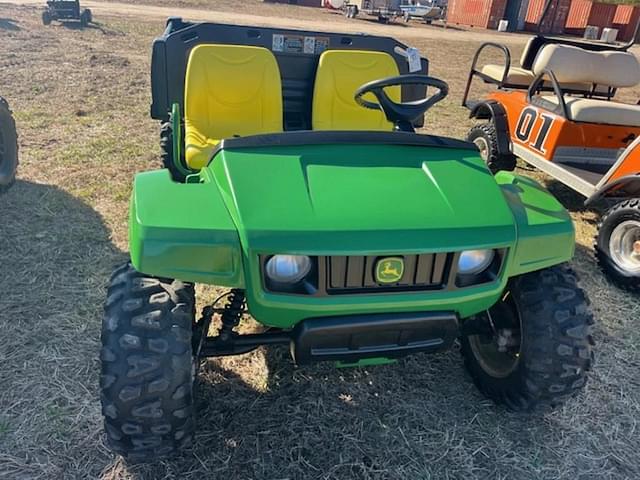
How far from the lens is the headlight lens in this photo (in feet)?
5.90

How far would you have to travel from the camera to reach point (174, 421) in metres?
1.75

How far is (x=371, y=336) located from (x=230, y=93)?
5.84ft

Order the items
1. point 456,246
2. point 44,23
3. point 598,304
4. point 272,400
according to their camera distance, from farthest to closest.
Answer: point 44,23
point 598,304
point 272,400
point 456,246

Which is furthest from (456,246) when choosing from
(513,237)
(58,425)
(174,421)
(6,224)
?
(6,224)

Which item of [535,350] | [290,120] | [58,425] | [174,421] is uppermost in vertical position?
[290,120]

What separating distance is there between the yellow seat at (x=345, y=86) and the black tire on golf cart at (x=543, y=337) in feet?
4.58

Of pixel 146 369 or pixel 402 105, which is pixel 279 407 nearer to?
pixel 146 369

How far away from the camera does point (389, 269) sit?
1.67m

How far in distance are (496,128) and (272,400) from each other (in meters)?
3.19

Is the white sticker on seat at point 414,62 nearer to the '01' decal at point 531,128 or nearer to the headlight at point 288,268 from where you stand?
the '01' decal at point 531,128

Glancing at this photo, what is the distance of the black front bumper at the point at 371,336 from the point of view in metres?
1.67

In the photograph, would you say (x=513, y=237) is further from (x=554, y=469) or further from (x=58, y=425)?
(x=58, y=425)

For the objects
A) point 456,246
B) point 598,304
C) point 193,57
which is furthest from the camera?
point 598,304

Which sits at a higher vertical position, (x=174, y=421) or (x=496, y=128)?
(x=496, y=128)
